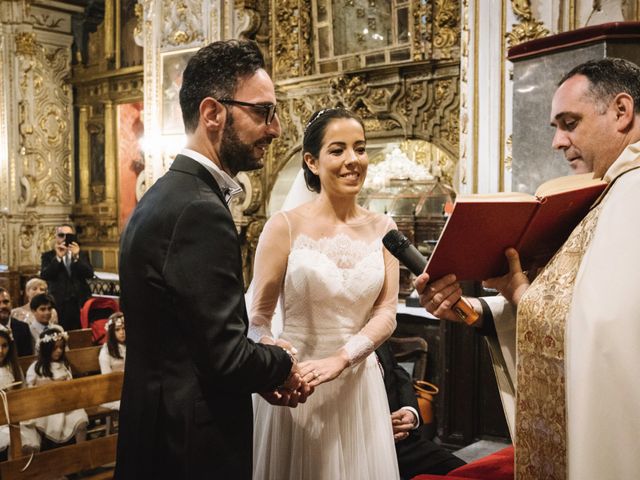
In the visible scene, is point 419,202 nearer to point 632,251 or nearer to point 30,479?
point 30,479

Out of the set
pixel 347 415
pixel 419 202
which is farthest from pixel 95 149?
pixel 347 415

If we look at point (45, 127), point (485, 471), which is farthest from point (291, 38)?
point (485, 471)

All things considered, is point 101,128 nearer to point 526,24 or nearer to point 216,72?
point 526,24

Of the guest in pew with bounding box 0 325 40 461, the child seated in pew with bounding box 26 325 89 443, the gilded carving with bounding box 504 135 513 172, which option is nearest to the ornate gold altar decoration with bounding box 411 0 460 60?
the gilded carving with bounding box 504 135 513 172

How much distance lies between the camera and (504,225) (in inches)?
Result: 63.9

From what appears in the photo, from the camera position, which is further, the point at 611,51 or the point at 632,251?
the point at 611,51

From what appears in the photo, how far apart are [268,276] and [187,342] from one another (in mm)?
666

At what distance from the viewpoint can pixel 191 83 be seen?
1.85 metres

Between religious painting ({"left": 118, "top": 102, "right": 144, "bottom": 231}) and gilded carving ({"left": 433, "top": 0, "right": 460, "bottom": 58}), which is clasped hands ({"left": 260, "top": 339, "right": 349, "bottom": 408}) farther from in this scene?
religious painting ({"left": 118, "top": 102, "right": 144, "bottom": 231})

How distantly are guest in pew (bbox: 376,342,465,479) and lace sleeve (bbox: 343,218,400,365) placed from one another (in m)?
0.35

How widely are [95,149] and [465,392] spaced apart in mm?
7635

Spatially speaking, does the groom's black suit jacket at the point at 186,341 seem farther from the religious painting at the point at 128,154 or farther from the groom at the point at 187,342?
the religious painting at the point at 128,154

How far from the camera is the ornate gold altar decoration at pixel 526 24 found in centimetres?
459

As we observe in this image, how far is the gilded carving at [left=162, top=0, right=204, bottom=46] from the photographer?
7.34 m
